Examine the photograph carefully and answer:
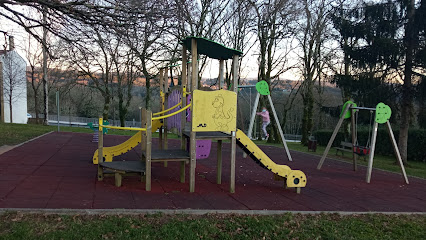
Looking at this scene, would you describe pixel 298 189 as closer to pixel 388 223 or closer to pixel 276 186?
pixel 276 186

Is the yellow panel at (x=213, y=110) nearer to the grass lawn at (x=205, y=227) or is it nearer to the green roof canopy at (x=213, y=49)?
the green roof canopy at (x=213, y=49)

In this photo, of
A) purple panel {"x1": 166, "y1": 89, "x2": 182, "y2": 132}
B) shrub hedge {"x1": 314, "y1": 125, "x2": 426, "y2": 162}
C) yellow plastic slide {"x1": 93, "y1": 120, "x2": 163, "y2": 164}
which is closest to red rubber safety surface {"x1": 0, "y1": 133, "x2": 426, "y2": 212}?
yellow plastic slide {"x1": 93, "y1": 120, "x2": 163, "y2": 164}

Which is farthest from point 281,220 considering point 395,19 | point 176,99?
point 395,19

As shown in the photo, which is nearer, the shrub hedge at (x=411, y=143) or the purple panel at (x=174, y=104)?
the purple panel at (x=174, y=104)

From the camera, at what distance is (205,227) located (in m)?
4.10

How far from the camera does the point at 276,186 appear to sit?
7148mm

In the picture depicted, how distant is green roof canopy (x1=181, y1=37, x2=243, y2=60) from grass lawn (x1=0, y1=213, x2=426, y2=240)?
343cm

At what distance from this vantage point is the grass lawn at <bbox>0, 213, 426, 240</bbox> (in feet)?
12.1

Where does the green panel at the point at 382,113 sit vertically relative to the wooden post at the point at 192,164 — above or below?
above

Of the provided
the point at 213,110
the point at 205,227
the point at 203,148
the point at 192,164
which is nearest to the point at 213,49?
the point at 213,110

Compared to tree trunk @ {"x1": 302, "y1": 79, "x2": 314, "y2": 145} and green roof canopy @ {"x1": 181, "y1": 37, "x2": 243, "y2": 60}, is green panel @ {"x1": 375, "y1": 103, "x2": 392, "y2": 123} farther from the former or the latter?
tree trunk @ {"x1": 302, "y1": 79, "x2": 314, "y2": 145}

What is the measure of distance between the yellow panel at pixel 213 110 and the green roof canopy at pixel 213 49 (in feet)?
3.35

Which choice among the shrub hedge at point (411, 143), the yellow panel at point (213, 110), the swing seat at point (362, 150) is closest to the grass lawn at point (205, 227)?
the yellow panel at point (213, 110)

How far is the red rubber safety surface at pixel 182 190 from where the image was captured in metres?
5.03
